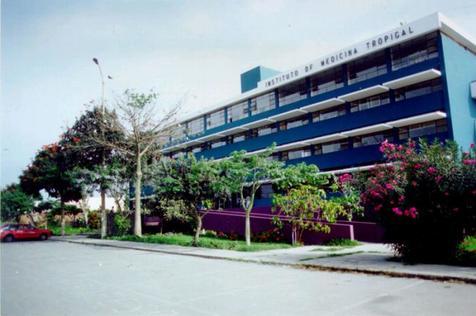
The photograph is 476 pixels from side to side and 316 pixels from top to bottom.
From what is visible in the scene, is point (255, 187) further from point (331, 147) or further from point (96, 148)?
point (331, 147)

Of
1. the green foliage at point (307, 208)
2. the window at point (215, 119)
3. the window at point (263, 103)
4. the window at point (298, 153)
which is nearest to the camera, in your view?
the green foliage at point (307, 208)

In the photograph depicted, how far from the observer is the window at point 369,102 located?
1195 inches

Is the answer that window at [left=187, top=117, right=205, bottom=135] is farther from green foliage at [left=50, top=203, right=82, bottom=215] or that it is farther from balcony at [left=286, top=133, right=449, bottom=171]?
balcony at [left=286, top=133, right=449, bottom=171]

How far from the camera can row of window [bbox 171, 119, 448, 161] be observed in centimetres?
2674

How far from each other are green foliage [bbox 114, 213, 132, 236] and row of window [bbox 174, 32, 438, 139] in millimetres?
7114

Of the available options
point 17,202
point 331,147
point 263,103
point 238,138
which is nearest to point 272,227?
point 331,147

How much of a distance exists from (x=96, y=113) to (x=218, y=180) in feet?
42.9

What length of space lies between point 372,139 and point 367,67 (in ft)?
20.5

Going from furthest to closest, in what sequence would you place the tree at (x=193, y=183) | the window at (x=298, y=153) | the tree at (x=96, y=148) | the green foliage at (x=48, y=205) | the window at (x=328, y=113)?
1. the green foliage at (x=48, y=205)
2. the window at (x=298, y=153)
3. the window at (x=328, y=113)
4. the tree at (x=96, y=148)
5. the tree at (x=193, y=183)

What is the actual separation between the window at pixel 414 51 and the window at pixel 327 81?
16.7ft

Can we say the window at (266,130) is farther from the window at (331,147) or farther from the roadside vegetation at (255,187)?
the roadside vegetation at (255,187)

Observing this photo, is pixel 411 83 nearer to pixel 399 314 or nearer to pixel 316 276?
pixel 316 276

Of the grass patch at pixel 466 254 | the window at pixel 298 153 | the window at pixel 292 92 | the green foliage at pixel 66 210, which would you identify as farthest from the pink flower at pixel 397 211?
the green foliage at pixel 66 210

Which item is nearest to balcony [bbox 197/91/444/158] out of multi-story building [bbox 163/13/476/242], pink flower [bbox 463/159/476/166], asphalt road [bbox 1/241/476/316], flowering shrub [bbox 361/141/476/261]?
multi-story building [bbox 163/13/476/242]
